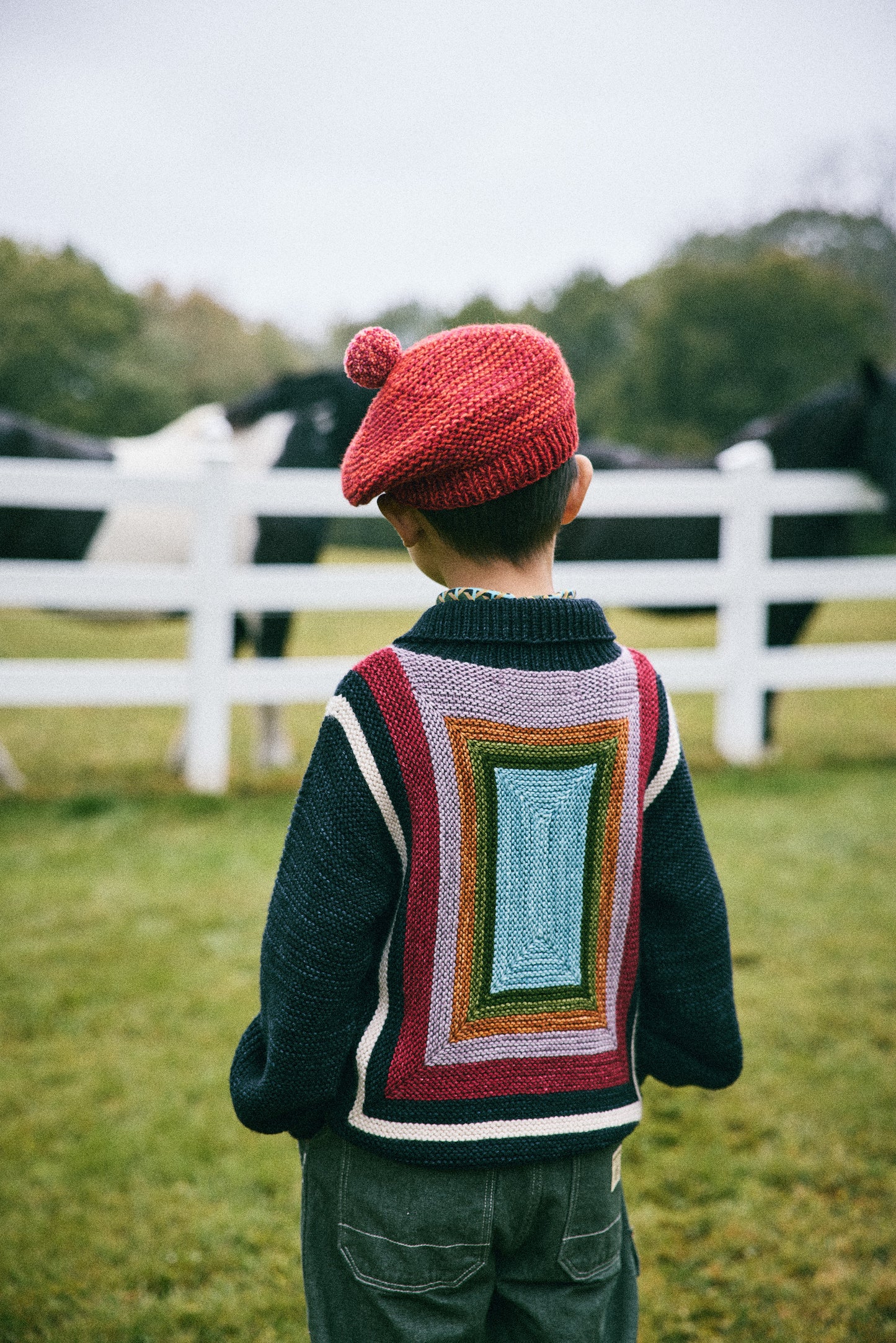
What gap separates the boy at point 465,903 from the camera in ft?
3.35

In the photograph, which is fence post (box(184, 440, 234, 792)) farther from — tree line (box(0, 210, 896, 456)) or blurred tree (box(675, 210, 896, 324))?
blurred tree (box(675, 210, 896, 324))

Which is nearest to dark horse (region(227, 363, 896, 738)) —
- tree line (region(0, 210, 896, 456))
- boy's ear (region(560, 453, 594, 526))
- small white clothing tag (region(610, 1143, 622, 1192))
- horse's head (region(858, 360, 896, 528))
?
horse's head (region(858, 360, 896, 528))

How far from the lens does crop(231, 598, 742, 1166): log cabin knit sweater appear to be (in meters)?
1.02

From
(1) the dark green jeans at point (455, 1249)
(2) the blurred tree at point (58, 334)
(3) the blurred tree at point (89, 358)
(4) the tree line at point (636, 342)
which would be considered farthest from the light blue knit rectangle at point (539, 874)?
(2) the blurred tree at point (58, 334)

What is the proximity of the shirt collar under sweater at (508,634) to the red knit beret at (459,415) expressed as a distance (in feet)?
0.36

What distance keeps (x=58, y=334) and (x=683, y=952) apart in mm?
31617

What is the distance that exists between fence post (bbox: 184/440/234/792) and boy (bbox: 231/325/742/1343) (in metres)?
3.61

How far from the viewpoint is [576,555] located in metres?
5.53

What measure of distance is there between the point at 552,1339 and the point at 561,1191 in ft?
0.51

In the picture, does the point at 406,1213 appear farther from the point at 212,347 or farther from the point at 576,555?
the point at 212,347

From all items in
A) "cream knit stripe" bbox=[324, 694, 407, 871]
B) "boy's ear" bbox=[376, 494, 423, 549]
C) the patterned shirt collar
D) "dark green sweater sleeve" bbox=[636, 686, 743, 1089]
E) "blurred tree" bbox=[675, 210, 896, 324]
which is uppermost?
"blurred tree" bbox=[675, 210, 896, 324]

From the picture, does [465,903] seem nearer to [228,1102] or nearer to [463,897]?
[463,897]

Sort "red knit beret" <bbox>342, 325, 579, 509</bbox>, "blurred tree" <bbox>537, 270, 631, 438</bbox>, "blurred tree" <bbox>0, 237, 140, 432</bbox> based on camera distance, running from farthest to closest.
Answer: "blurred tree" <bbox>537, 270, 631, 438</bbox> < "blurred tree" <bbox>0, 237, 140, 432</bbox> < "red knit beret" <bbox>342, 325, 579, 509</bbox>

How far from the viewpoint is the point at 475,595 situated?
3.49ft
